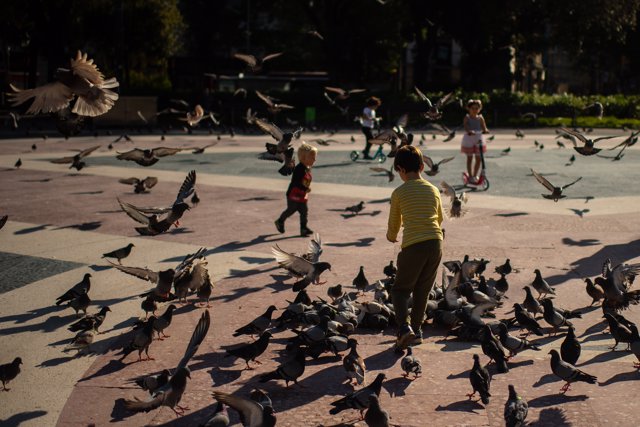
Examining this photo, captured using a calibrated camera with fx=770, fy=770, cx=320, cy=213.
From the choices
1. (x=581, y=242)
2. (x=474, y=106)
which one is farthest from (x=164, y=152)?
(x=474, y=106)

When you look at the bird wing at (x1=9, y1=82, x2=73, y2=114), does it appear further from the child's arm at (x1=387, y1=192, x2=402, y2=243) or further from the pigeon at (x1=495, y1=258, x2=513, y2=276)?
the pigeon at (x1=495, y1=258, x2=513, y2=276)

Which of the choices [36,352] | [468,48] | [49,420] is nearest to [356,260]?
[36,352]

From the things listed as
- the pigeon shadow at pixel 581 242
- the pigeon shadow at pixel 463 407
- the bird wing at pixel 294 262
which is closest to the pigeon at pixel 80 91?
the bird wing at pixel 294 262

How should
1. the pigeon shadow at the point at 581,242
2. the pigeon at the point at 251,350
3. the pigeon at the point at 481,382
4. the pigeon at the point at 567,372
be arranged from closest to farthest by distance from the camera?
1. the pigeon at the point at 481,382
2. the pigeon at the point at 567,372
3. the pigeon at the point at 251,350
4. the pigeon shadow at the point at 581,242

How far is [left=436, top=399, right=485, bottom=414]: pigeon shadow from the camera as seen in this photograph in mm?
5320

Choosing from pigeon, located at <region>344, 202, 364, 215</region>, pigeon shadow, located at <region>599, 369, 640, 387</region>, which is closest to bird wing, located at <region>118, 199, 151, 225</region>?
pigeon shadow, located at <region>599, 369, 640, 387</region>

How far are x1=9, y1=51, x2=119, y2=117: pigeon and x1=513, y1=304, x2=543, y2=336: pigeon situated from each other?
13.5ft

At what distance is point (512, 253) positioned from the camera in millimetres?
10383

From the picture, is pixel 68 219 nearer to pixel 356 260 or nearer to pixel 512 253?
pixel 356 260

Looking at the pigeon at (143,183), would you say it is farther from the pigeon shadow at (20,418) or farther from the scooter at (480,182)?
the pigeon shadow at (20,418)

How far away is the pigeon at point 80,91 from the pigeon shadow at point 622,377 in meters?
4.72

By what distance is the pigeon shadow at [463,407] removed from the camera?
5.32 m

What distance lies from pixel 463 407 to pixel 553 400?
26.6 inches

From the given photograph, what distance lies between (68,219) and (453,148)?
19.2 m
